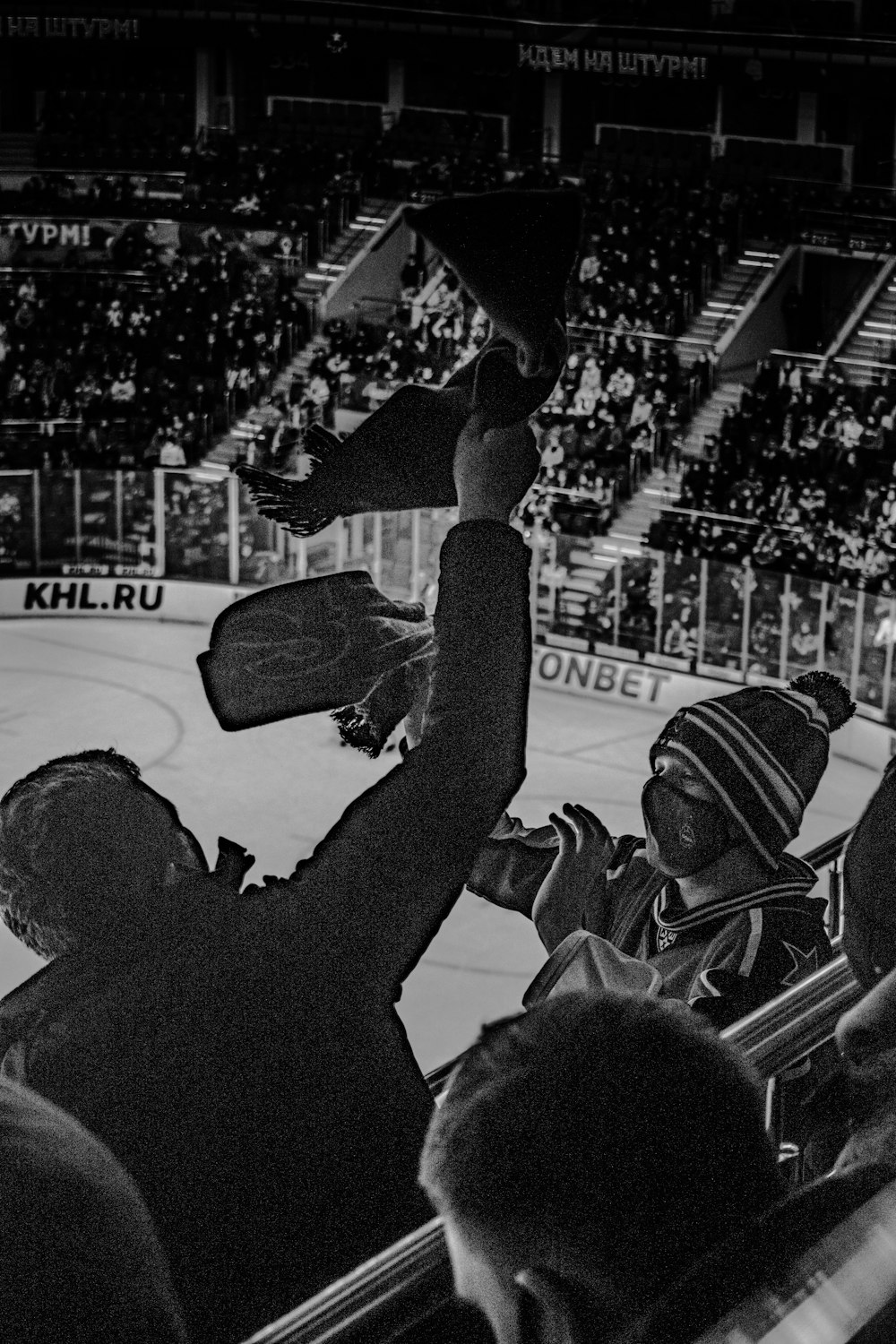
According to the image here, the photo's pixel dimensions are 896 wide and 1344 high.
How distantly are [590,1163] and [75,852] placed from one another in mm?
914

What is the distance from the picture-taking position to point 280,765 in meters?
14.9

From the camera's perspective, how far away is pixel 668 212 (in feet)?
87.3

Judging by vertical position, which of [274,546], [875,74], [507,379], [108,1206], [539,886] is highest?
[875,74]

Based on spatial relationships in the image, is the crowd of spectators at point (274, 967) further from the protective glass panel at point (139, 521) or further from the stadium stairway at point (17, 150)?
the stadium stairway at point (17, 150)

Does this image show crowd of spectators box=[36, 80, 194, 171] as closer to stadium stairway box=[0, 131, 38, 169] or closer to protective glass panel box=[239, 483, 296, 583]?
stadium stairway box=[0, 131, 38, 169]

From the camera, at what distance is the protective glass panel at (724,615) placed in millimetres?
16609

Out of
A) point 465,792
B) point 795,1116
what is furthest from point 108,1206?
point 795,1116

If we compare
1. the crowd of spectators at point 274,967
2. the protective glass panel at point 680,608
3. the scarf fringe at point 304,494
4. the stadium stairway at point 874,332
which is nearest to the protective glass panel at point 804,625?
the protective glass panel at point 680,608

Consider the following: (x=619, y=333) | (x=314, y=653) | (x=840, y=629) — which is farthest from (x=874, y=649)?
(x=314, y=653)

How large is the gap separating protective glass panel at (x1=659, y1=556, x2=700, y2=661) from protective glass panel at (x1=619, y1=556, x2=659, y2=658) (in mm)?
118

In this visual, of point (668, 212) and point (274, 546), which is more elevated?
point (668, 212)

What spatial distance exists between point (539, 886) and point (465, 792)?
685mm

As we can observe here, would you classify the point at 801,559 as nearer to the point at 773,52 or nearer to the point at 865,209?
the point at 865,209

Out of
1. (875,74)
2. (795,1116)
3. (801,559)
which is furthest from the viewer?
(875,74)
